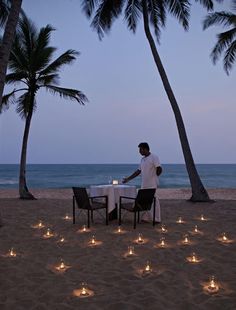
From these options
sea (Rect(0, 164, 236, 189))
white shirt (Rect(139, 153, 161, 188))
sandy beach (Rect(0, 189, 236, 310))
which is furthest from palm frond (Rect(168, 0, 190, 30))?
sea (Rect(0, 164, 236, 189))

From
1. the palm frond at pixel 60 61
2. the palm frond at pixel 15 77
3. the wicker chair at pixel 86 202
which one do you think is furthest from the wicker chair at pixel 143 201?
the palm frond at pixel 60 61

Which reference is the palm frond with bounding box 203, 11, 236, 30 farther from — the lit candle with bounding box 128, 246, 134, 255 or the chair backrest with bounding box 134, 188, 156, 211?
the lit candle with bounding box 128, 246, 134, 255

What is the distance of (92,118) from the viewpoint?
101125mm

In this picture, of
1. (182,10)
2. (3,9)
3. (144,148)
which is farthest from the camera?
(182,10)

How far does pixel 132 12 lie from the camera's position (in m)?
13.0

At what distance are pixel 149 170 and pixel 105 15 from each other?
8151mm

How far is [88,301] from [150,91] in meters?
88.2

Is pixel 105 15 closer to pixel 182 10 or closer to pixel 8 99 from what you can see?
pixel 182 10

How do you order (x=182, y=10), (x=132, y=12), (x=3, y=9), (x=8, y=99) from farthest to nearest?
(x=132, y=12) < (x=8, y=99) < (x=182, y=10) < (x=3, y=9)

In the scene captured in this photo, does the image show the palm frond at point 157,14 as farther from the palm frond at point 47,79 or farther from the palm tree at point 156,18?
the palm frond at point 47,79

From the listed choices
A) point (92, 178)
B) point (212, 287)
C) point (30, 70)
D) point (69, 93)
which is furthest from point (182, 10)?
point (92, 178)

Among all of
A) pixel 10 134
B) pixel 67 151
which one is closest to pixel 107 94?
pixel 67 151

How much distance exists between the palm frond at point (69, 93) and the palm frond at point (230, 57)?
5632mm

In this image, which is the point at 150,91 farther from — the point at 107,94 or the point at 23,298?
the point at 23,298
